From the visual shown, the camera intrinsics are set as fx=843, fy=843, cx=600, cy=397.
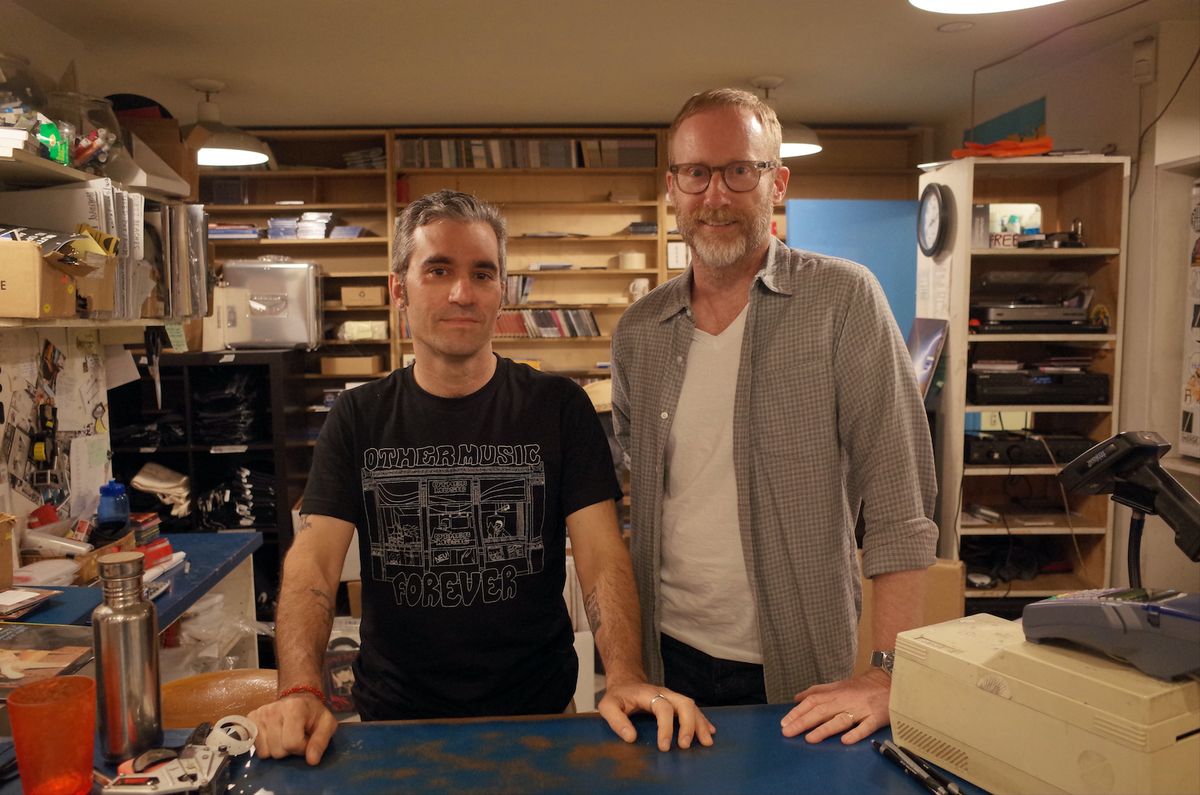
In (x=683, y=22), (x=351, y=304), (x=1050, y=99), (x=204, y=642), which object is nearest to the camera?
(x=204, y=642)

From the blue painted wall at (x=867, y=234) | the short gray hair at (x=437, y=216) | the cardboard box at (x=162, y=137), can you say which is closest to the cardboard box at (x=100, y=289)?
the cardboard box at (x=162, y=137)

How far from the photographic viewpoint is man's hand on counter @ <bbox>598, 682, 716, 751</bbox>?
1.11 metres

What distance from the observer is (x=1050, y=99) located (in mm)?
4758

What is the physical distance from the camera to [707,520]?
1530mm

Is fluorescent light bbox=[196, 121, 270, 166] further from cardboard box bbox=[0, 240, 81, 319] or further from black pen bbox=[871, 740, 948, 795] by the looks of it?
black pen bbox=[871, 740, 948, 795]

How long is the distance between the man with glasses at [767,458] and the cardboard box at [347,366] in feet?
15.7

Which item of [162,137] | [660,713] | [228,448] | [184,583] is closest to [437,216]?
[660,713]

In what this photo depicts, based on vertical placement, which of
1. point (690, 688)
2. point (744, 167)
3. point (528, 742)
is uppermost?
point (744, 167)

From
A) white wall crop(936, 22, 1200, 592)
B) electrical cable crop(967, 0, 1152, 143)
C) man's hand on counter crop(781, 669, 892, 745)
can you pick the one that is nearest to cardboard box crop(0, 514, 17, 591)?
man's hand on counter crop(781, 669, 892, 745)

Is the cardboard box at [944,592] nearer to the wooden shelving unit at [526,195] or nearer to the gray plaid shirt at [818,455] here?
the gray plaid shirt at [818,455]

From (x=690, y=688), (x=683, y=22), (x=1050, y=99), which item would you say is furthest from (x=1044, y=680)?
(x=1050, y=99)

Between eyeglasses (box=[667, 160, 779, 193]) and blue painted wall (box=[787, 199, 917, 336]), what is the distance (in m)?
4.23

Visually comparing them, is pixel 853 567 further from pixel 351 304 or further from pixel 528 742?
pixel 351 304

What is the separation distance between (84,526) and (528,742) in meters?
2.05
